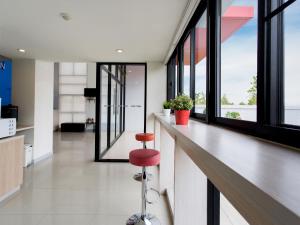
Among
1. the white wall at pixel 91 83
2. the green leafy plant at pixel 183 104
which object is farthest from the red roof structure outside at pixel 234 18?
the white wall at pixel 91 83

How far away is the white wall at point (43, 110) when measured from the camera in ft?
16.1

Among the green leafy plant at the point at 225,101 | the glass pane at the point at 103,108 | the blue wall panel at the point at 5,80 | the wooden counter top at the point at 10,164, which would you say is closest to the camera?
the green leafy plant at the point at 225,101

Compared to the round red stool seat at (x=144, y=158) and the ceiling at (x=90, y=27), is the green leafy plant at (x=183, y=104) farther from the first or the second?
the ceiling at (x=90, y=27)

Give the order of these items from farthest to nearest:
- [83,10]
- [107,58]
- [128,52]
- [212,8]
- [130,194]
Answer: [107,58]
[128,52]
[130,194]
[83,10]
[212,8]

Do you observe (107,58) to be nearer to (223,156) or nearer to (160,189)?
(160,189)

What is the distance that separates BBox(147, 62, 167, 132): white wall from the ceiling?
609 mm

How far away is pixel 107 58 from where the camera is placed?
15.4 feet

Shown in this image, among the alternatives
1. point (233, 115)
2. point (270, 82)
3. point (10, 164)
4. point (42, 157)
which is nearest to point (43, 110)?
point (42, 157)

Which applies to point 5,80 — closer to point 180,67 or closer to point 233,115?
point 180,67

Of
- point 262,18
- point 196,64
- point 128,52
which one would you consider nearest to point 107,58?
point 128,52

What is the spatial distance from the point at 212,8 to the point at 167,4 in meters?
0.55

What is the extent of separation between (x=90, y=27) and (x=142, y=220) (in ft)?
8.67

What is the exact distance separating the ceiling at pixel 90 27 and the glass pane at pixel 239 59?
0.70 metres

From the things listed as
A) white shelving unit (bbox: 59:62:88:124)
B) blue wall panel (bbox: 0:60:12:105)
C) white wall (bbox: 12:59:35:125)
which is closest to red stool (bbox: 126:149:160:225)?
blue wall panel (bbox: 0:60:12:105)
